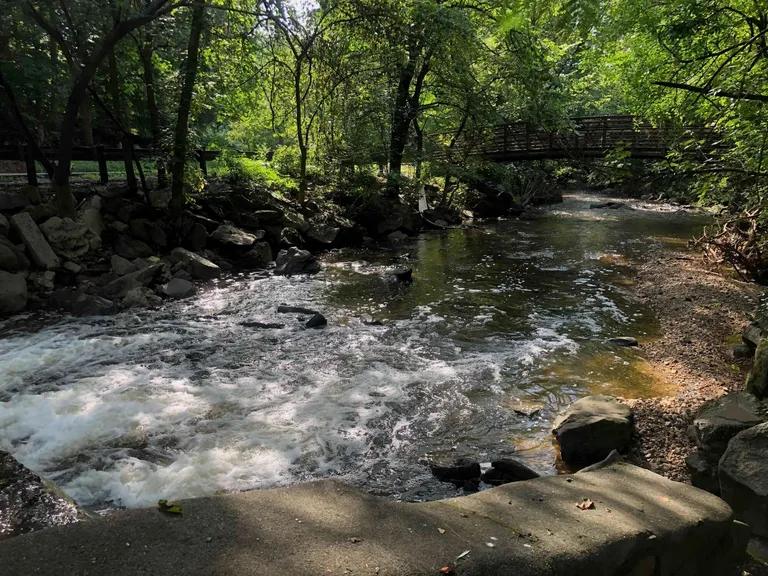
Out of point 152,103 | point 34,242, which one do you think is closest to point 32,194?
point 34,242

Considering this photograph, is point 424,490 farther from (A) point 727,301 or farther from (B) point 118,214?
(B) point 118,214

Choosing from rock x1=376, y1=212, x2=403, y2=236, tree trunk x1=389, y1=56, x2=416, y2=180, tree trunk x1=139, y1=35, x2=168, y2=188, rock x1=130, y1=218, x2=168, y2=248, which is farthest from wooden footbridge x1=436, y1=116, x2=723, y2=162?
rock x1=130, y1=218, x2=168, y2=248

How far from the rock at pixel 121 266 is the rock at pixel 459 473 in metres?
8.96

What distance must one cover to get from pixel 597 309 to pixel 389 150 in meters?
11.6

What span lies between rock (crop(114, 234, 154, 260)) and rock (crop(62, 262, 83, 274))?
53.1 inches

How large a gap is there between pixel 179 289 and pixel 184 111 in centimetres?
483

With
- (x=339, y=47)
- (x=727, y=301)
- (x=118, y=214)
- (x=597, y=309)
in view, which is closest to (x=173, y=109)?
(x=118, y=214)

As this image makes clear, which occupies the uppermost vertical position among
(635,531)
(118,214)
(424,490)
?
(118,214)

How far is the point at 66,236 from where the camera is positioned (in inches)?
432

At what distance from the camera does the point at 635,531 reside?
111 inches

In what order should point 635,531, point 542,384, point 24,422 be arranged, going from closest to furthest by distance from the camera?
point 635,531 < point 24,422 < point 542,384

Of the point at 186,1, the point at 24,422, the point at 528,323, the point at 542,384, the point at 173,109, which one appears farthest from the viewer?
the point at 173,109

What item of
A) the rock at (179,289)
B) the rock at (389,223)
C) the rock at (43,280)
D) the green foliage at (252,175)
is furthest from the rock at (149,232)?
the rock at (389,223)

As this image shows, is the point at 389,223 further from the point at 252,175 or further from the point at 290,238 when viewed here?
the point at 252,175
